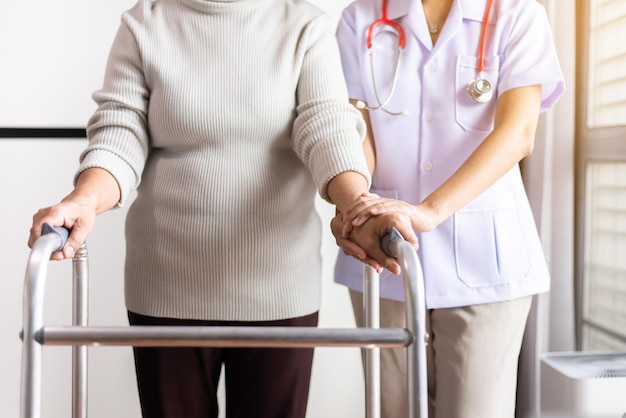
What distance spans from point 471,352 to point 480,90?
464 millimetres

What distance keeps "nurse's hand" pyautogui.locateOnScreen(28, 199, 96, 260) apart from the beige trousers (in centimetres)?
56

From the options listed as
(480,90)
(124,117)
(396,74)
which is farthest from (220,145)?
(480,90)

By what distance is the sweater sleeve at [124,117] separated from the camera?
1.12 metres

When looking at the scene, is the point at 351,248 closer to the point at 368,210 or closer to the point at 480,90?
the point at 368,210

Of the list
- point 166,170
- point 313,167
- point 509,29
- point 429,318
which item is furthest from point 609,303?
point 166,170

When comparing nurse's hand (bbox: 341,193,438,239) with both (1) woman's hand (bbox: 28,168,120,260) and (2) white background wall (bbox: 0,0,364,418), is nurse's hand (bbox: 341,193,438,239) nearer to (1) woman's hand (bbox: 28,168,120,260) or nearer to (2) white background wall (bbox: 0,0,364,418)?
(1) woman's hand (bbox: 28,168,120,260)

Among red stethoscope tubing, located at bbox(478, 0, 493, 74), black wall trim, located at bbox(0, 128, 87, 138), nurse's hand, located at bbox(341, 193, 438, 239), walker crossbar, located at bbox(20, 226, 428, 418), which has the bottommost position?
walker crossbar, located at bbox(20, 226, 428, 418)

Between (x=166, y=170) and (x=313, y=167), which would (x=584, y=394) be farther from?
(x=166, y=170)

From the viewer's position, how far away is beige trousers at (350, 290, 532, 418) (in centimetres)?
129

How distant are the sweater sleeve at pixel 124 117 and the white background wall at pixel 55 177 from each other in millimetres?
820

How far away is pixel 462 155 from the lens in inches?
50.9

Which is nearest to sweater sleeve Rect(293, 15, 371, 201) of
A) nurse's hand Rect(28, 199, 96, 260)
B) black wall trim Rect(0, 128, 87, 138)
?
nurse's hand Rect(28, 199, 96, 260)

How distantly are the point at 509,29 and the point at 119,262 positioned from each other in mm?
1235

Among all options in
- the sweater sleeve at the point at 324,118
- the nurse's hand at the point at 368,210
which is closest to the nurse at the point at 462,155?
the sweater sleeve at the point at 324,118
